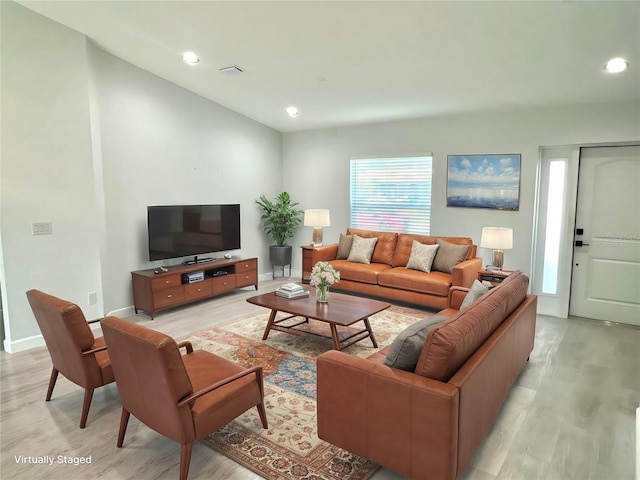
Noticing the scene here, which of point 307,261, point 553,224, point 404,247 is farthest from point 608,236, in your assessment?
point 307,261

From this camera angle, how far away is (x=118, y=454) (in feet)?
7.41

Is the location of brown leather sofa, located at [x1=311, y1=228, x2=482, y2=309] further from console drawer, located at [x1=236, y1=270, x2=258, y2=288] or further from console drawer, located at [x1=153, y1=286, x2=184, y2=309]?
console drawer, located at [x1=153, y1=286, x2=184, y2=309]

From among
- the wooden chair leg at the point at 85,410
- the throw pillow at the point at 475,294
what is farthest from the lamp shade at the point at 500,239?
the wooden chair leg at the point at 85,410

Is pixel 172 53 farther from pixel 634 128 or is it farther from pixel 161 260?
pixel 634 128

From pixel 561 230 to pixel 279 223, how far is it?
415 cm

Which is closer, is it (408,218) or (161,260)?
(161,260)

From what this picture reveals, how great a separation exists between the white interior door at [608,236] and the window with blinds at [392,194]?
1.93 m

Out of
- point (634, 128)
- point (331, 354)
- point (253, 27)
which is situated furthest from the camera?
point (634, 128)

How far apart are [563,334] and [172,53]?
5.25 m

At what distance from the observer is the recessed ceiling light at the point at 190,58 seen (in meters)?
4.16

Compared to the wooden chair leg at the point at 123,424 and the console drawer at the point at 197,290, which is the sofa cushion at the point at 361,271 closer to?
the console drawer at the point at 197,290

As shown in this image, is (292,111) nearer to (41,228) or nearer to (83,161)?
(83,161)

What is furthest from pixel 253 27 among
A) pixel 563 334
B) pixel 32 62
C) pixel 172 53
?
pixel 563 334

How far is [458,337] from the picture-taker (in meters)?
1.88
